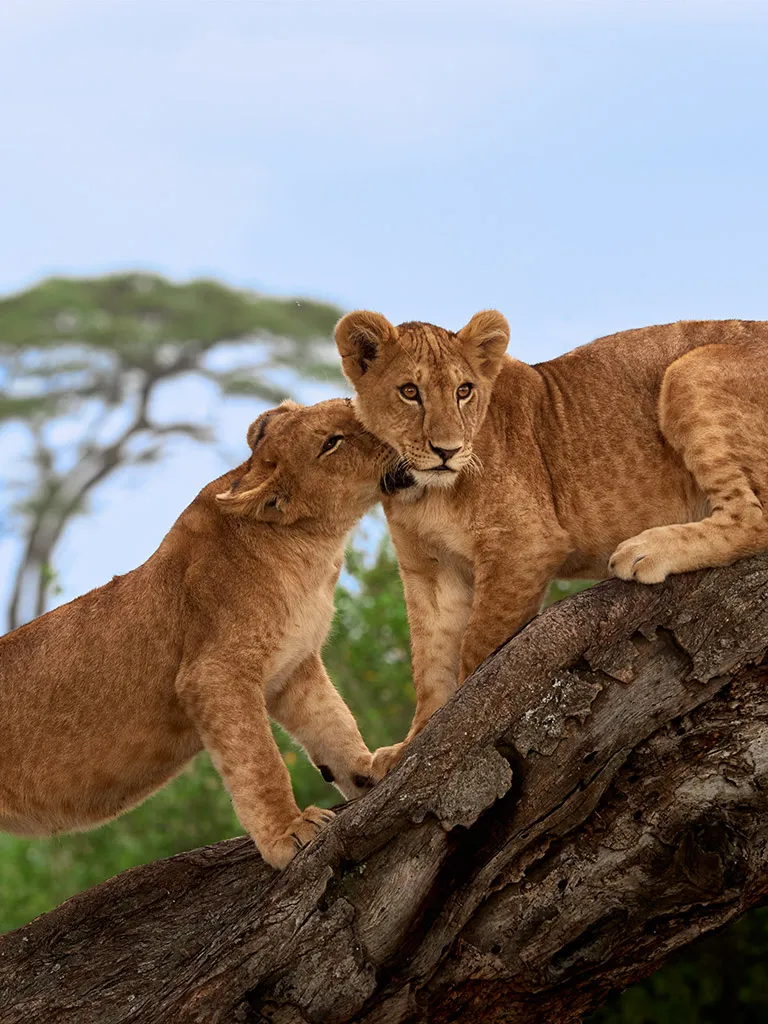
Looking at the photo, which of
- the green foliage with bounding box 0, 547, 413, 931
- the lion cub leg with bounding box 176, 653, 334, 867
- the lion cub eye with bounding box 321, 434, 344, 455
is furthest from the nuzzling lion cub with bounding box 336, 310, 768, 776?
the green foliage with bounding box 0, 547, 413, 931

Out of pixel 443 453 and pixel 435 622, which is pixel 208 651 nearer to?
pixel 435 622

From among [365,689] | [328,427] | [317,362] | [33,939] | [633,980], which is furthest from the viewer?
[317,362]

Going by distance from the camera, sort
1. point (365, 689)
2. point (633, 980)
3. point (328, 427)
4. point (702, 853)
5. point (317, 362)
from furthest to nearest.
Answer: point (317, 362) < point (365, 689) < point (328, 427) < point (633, 980) < point (702, 853)

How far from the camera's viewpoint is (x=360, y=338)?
4.92 metres

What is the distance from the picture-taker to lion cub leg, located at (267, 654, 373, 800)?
5.14 m

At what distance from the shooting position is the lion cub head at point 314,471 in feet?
16.2

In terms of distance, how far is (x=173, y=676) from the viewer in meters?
5.04

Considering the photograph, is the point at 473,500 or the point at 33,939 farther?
the point at 33,939

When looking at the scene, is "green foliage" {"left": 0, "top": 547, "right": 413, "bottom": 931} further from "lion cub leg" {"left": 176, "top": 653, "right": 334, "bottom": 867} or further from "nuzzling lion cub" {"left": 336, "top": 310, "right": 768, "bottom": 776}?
"lion cub leg" {"left": 176, "top": 653, "right": 334, "bottom": 867}

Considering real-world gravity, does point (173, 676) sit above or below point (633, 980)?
above

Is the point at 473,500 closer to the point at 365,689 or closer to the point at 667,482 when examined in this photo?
the point at 667,482

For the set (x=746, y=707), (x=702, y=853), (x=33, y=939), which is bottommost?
(x=702, y=853)

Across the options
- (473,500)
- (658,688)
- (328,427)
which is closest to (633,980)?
(658,688)

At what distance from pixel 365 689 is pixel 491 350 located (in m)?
5.70
